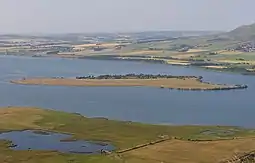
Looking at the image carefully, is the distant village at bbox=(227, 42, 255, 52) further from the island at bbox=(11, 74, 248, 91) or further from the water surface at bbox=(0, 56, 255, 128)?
the island at bbox=(11, 74, 248, 91)

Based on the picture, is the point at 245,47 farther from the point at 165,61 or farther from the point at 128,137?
the point at 128,137

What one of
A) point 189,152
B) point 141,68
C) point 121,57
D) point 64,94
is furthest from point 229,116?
point 121,57

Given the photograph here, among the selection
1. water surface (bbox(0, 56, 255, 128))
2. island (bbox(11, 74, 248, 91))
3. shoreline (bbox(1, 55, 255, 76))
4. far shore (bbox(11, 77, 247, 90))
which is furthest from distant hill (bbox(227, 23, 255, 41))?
far shore (bbox(11, 77, 247, 90))

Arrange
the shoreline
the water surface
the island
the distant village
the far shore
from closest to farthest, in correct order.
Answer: the water surface
the far shore
the island
the shoreline
the distant village

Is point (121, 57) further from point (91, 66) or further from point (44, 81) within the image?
point (44, 81)

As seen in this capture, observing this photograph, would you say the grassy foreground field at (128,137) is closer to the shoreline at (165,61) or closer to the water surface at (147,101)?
the water surface at (147,101)

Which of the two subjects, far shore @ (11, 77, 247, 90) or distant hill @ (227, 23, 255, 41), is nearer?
far shore @ (11, 77, 247, 90)
